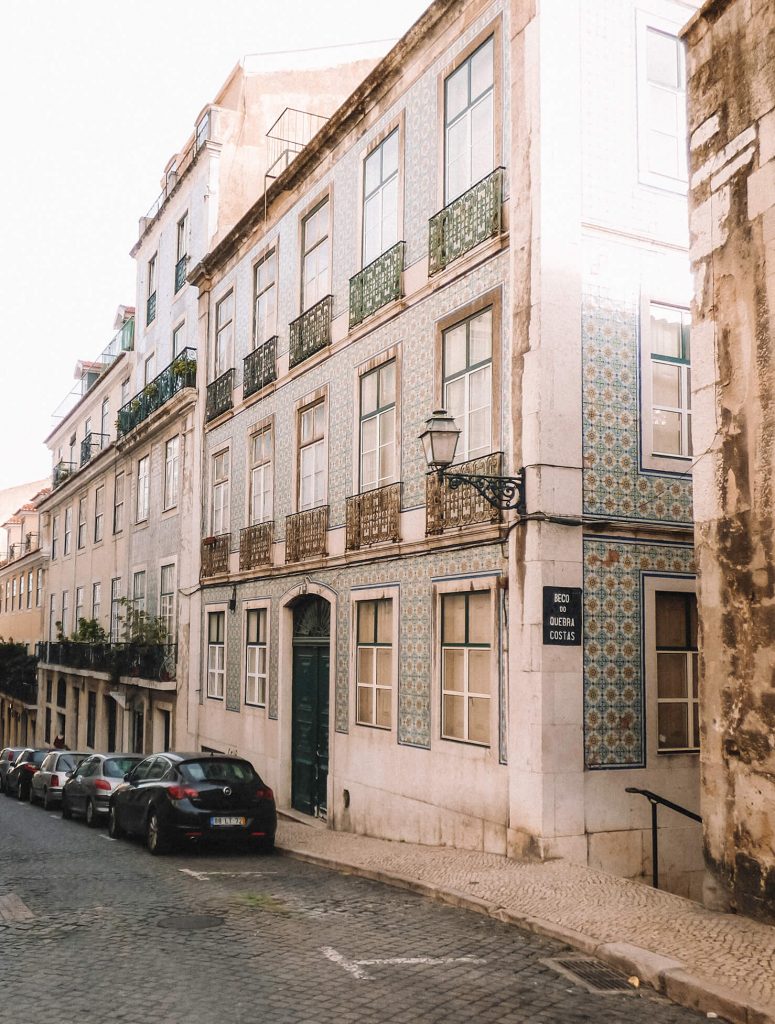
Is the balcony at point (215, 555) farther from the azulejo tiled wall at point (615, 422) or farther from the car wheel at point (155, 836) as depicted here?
the azulejo tiled wall at point (615, 422)

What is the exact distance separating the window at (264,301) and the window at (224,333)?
1.49 m

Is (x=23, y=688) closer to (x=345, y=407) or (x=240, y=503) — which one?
(x=240, y=503)

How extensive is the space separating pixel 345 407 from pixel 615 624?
249 inches

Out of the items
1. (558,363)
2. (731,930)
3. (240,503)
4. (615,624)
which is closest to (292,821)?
(240,503)

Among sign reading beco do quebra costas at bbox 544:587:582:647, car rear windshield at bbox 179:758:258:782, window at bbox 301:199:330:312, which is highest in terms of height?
window at bbox 301:199:330:312

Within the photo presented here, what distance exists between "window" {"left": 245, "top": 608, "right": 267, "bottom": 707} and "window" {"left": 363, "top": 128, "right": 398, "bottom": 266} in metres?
7.06

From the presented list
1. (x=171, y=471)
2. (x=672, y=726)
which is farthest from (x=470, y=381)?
(x=171, y=471)

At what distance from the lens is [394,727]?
46.6 ft

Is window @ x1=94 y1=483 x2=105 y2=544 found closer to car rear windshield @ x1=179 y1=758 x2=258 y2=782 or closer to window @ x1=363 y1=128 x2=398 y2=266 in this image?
window @ x1=363 y1=128 x2=398 y2=266

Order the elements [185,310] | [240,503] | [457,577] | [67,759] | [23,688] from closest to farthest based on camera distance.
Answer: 1. [457,577]
2. [240,503]
3. [67,759]
4. [185,310]
5. [23,688]

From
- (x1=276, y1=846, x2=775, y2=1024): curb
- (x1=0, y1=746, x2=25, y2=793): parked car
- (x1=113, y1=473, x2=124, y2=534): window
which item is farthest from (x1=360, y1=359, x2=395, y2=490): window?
(x1=113, y1=473, x2=124, y2=534): window

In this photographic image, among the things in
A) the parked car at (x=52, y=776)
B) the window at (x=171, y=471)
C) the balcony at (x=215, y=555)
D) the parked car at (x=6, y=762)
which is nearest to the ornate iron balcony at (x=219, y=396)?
the window at (x=171, y=471)

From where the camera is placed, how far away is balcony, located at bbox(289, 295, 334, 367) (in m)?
17.2

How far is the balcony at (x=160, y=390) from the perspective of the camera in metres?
24.3
